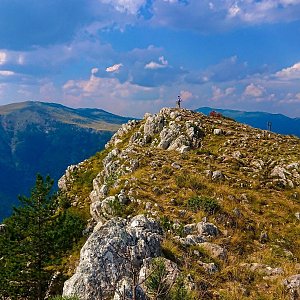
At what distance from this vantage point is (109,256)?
17609 mm

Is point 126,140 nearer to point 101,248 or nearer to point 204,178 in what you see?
point 204,178

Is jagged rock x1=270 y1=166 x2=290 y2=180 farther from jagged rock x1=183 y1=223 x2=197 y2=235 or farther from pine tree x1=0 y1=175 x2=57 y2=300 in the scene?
pine tree x1=0 y1=175 x2=57 y2=300

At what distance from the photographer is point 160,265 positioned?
45.3ft

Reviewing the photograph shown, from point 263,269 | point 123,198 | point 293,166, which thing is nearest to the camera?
point 263,269

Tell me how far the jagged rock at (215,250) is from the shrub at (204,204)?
22.1ft

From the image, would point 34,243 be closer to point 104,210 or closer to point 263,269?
point 104,210

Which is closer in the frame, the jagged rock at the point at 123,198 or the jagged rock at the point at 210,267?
the jagged rock at the point at 210,267

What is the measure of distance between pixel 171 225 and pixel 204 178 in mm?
12641

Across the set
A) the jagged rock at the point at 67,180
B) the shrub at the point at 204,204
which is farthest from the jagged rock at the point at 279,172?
the jagged rock at the point at 67,180

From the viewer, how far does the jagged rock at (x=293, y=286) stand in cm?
1604

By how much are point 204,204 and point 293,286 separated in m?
13.7

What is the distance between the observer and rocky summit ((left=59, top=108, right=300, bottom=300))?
16.4 meters

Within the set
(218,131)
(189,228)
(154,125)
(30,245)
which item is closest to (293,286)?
(189,228)

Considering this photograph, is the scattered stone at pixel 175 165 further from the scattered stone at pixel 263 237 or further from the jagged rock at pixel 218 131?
the scattered stone at pixel 263 237
